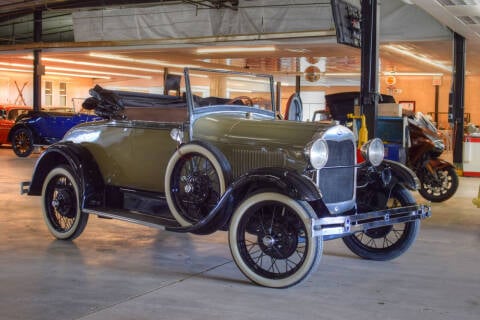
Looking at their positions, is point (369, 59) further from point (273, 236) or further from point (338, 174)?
point (273, 236)

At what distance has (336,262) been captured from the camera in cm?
546

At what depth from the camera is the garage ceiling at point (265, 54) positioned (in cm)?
1300

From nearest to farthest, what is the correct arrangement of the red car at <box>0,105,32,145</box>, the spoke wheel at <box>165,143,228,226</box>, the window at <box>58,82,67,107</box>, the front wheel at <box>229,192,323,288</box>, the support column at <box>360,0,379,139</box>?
the front wheel at <box>229,192,323,288</box>, the spoke wheel at <box>165,143,228,226</box>, the support column at <box>360,0,379,139</box>, the red car at <box>0,105,32,145</box>, the window at <box>58,82,67,107</box>

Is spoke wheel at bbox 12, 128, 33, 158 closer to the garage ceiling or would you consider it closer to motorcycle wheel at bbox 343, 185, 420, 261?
the garage ceiling

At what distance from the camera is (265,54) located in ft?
59.7

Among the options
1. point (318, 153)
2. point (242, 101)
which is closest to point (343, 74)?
point (242, 101)

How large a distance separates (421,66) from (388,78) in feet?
6.27

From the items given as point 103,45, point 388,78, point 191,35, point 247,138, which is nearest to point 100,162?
point 247,138

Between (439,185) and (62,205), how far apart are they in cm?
590

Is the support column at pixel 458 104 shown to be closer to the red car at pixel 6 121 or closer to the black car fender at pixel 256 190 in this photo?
the black car fender at pixel 256 190

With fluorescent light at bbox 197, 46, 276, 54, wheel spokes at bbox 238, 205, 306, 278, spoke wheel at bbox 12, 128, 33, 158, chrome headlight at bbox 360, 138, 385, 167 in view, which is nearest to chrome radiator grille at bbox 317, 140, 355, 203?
chrome headlight at bbox 360, 138, 385, 167

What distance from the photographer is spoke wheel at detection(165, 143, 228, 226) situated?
16.8 feet

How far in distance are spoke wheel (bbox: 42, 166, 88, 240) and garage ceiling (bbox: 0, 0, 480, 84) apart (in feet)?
24.0

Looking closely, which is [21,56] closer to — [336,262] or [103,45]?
[103,45]
